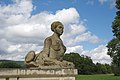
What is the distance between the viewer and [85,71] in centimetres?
11844

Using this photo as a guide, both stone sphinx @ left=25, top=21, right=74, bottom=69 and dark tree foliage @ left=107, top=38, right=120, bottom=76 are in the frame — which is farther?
dark tree foliage @ left=107, top=38, right=120, bottom=76

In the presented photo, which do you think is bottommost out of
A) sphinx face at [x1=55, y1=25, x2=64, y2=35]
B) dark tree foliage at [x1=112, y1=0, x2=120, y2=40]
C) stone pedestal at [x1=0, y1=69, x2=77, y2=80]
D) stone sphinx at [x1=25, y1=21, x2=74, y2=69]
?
stone pedestal at [x1=0, y1=69, x2=77, y2=80]

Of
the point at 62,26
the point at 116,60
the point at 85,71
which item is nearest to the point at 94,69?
the point at 85,71

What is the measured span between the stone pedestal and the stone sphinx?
45cm

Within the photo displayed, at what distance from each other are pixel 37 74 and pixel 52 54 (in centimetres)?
163

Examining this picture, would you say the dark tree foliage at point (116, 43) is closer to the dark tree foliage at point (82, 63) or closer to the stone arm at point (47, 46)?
the stone arm at point (47, 46)

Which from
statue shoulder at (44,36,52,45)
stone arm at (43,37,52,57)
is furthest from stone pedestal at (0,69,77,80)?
statue shoulder at (44,36,52,45)

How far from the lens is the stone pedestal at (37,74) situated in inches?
378

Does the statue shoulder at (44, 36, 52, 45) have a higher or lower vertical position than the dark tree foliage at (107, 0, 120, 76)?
lower

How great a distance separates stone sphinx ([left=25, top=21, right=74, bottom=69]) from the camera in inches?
431

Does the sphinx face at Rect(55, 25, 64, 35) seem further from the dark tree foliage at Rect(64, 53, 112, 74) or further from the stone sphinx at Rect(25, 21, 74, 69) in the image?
the dark tree foliage at Rect(64, 53, 112, 74)

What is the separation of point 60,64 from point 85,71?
10894 cm

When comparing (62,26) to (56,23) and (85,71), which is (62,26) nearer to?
(56,23)

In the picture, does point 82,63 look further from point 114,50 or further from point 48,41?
point 48,41
